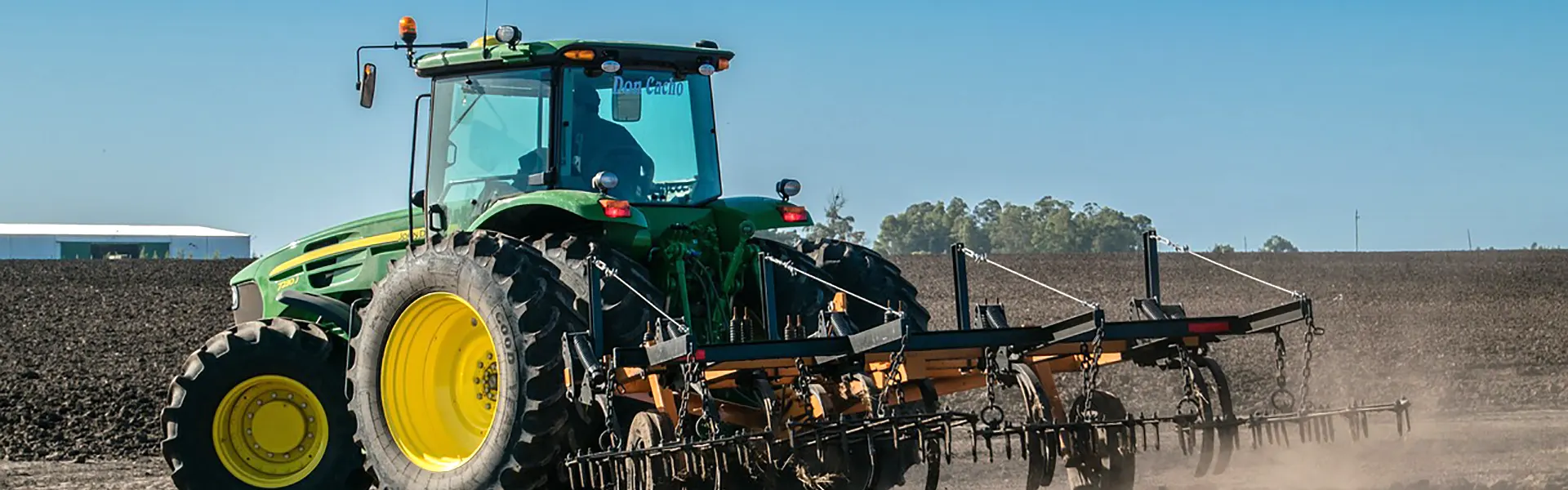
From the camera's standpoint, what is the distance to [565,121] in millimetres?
7836

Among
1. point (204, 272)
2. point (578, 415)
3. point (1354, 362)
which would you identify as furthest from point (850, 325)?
point (204, 272)

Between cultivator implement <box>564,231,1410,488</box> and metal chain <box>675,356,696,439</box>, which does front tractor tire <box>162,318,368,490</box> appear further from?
metal chain <box>675,356,696,439</box>

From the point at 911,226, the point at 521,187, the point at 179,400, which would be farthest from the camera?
the point at 911,226

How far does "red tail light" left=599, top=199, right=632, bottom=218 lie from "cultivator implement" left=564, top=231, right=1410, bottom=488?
0.27 m

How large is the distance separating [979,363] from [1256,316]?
1268 mm

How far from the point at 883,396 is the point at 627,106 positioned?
2.23 m

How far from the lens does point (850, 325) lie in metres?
7.01

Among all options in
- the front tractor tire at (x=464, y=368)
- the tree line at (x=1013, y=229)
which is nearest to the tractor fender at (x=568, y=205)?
the front tractor tire at (x=464, y=368)

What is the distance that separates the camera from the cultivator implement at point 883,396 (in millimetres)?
6547

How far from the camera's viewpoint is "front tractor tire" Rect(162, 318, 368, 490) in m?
8.53

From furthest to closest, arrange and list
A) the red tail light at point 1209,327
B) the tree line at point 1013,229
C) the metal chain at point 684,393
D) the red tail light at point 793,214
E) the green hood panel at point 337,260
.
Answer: the tree line at point 1013,229 < the green hood panel at point 337,260 < the red tail light at point 793,214 < the red tail light at point 1209,327 < the metal chain at point 684,393

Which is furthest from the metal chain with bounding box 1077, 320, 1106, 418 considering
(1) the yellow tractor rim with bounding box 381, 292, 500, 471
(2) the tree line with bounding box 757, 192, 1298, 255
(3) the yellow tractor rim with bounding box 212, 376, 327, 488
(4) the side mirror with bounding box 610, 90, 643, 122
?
(2) the tree line with bounding box 757, 192, 1298, 255

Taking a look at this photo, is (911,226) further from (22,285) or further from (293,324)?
(293,324)

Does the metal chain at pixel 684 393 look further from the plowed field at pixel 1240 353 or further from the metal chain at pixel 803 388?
the plowed field at pixel 1240 353
